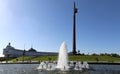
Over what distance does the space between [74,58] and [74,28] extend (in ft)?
47.4

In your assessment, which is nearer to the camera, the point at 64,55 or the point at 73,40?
the point at 64,55

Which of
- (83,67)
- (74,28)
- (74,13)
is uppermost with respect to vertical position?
(74,13)

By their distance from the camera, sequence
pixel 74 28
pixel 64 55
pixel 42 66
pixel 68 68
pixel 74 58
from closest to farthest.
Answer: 1. pixel 68 68
2. pixel 42 66
3. pixel 64 55
4. pixel 74 58
5. pixel 74 28

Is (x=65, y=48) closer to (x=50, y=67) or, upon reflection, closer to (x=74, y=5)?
(x=50, y=67)

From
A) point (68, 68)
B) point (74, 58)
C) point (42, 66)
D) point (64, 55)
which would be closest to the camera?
point (68, 68)

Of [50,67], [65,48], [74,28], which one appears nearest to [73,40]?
[74,28]

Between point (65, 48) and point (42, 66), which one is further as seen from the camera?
point (65, 48)

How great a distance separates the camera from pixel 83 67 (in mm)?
48250

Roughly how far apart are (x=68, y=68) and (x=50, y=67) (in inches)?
151

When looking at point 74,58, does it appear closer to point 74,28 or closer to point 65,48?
point 74,28

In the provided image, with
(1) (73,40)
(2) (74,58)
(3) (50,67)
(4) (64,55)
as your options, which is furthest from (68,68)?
(1) (73,40)

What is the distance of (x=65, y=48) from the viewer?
5162cm

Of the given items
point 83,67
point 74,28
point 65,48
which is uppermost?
point 74,28

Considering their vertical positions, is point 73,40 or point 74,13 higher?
point 74,13
